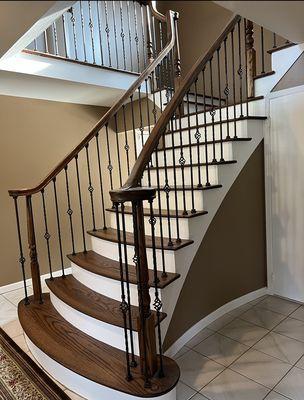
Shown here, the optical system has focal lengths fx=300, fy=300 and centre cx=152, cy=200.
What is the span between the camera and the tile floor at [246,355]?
1762 mm

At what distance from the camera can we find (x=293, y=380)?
5.94 feet

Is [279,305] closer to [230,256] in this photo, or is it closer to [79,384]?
[230,256]

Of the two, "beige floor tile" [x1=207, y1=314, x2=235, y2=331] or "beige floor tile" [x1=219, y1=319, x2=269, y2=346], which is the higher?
"beige floor tile" [x1=207, y1=314, x2=235, y2=331]

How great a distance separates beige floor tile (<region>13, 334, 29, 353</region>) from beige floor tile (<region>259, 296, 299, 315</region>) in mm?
2034

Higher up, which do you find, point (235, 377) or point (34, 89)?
point (34, 89)

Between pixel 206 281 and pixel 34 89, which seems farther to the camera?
pixel 34 89

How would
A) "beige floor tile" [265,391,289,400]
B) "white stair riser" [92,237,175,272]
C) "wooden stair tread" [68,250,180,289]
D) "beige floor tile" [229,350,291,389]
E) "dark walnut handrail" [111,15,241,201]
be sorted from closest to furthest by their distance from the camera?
1. "dark walnut handrail" [111,15,241,201]
2. "beige floor tile" [265,391,289,400]
3. "beige floor tile" [229,350,291,389]
4. "wooden stair tread" [68,250,180,289]
5. "white stair riser" [92,237,175,272]

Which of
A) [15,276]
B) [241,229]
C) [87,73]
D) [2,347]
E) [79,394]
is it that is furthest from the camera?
[15,276]

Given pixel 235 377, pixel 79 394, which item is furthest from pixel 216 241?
pixel 79 394

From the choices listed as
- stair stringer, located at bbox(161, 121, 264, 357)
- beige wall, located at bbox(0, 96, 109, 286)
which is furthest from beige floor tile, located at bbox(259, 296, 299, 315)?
beige wall, located at bbox(0, 96, 109, 286)

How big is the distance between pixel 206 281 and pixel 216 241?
1.10 ft

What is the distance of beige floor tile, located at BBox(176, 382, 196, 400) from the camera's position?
5.70 feet

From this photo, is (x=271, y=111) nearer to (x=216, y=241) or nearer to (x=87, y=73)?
(x=216, y=241)

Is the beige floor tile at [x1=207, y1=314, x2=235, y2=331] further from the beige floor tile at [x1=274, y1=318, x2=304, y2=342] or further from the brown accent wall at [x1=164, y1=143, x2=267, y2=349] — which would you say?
the beige floor tile at [x1=274, y1=318, x2=304, y2=342]
